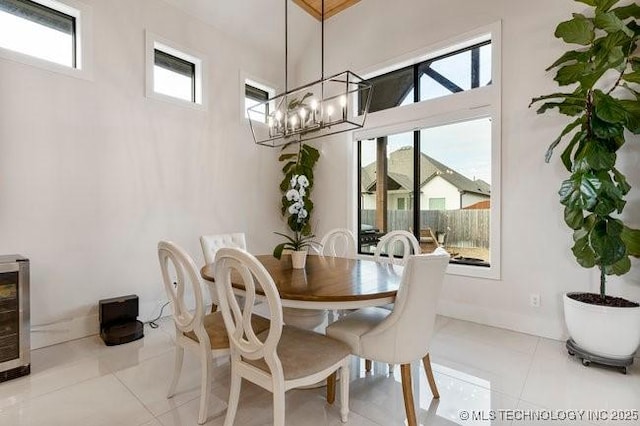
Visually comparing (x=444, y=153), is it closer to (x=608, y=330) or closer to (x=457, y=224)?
(x=457, y=224)

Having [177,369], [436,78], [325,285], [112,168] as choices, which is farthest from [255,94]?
[177,369]

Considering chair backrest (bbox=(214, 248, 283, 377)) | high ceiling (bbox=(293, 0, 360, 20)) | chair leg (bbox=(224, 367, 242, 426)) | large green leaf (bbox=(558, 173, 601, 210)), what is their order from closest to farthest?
chair backrest (bbox=(214, 248, 283, 377)) → chair leg (bbox=(224, 367, 242, 426)) → large green leaf (bbox=(558, 173, 601, 210)) → high ceiling (bbox=(293, 0, 360, 20))

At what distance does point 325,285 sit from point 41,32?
349 cm

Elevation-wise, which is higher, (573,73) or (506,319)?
(573,73)

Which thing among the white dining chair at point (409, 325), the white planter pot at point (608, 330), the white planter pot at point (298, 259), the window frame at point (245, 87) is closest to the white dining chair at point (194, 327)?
the white planter pot at point (298, 259)

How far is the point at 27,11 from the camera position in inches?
113

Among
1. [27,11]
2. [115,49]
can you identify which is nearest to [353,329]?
[115,49]

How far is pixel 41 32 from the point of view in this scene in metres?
2.90

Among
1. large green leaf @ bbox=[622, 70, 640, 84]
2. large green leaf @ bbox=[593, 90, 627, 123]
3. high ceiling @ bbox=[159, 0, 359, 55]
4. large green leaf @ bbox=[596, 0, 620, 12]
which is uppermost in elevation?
high ceiling @ bbox=[159, 0, 359, 55]

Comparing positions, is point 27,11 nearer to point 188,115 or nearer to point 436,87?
point 188,115

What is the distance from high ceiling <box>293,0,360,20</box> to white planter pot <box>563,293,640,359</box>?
174 inches

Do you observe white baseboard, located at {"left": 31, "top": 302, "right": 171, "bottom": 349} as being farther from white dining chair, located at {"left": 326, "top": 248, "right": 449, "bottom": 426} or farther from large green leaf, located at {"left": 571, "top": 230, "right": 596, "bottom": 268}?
large green leaf, located at {"left": 571, "top": 230, "right": 596, "bottom": 268}

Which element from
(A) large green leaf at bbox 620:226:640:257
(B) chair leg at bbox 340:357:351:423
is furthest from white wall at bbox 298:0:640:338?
(B) chair leg at bbox 340:357:351:423

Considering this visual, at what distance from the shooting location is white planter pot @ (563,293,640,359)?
2.28 metres
